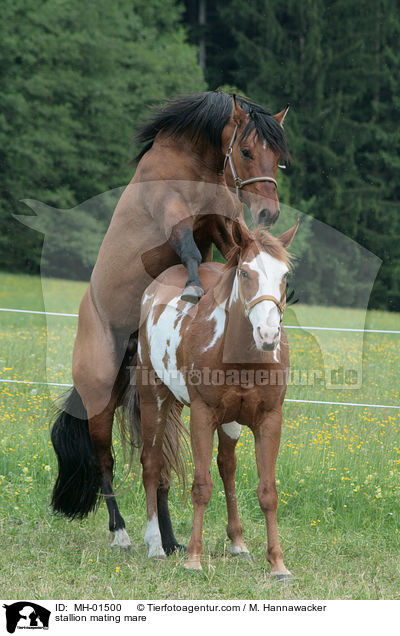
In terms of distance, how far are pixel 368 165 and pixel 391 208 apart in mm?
2443

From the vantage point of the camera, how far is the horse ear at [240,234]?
12.3 feet

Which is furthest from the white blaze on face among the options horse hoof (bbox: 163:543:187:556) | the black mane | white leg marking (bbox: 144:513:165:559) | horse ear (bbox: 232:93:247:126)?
horse hoof (bbox: 163:543:187:556)

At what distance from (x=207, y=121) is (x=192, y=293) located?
46.6 inches

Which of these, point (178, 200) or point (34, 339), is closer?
point (178, 200)

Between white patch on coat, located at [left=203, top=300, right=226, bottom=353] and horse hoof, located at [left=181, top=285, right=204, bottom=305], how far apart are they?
17cm

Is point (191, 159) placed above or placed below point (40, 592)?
above

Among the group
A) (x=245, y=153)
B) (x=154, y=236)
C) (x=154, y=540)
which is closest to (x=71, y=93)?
(x=154, y=236)

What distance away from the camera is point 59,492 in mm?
5289

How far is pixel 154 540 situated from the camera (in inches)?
184

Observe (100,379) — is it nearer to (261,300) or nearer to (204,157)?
(204,157)

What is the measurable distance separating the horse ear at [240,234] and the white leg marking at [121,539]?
2.36m

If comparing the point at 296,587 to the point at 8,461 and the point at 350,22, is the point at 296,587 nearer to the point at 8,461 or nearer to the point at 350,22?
the point at 8,461

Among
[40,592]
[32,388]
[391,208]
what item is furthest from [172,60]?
[40,592]

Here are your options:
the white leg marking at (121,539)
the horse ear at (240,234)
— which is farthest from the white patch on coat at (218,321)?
the white leg marking at (121,539)
